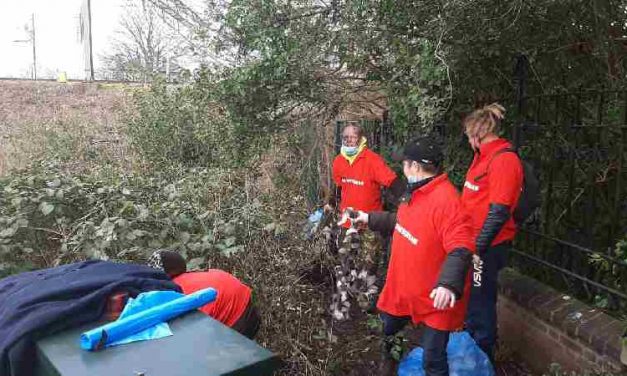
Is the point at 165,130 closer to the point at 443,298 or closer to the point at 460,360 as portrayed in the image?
the point at 460,360

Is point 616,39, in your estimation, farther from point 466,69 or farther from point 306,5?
point 306,5

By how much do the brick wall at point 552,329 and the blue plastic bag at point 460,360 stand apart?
53 cm

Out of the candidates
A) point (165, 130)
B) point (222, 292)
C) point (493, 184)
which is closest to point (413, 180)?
point (493, 184)

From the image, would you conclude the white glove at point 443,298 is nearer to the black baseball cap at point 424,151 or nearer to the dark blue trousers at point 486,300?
the black baseball cap at point 424,151

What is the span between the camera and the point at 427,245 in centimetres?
302

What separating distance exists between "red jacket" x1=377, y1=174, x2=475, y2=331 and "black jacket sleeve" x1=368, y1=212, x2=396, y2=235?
0.25m

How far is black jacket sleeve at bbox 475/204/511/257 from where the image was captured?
331cm

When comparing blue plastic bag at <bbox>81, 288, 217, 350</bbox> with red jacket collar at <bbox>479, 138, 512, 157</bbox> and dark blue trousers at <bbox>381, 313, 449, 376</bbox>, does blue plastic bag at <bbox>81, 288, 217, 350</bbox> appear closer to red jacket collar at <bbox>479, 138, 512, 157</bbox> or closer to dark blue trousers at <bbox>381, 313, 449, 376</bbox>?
dark blue trousers at <bbox>381, 313, 449, 376</bbox>

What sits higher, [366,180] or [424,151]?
[424,151]

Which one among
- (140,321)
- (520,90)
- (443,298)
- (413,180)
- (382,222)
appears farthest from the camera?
(520,90)

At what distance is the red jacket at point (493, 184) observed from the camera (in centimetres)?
334

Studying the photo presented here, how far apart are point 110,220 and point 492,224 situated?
2.72 meters

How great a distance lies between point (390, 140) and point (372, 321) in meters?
2.69

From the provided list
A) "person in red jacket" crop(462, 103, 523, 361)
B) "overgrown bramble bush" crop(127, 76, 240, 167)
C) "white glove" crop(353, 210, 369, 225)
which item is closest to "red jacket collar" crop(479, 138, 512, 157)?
"person in red jacket" crop(462, 103, 523, 361)
